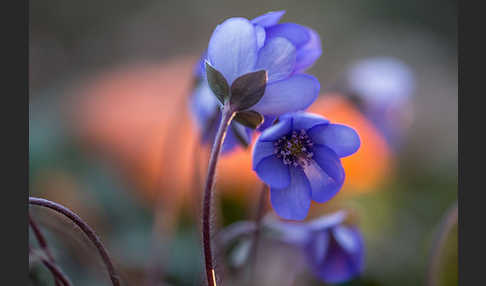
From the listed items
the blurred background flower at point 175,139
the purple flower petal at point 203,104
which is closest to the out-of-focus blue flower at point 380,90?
the blurred background flower at point 175,139

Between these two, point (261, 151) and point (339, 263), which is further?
point (339, 263)

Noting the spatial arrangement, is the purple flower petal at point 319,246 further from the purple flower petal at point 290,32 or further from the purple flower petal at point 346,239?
the purple flower petal at point 290,32

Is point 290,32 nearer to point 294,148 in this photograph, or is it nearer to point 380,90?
point 294,148

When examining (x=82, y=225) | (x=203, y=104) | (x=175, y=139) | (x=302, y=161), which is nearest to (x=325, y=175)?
(x=302, y=161)

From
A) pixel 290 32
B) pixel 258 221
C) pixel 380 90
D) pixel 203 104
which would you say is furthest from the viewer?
pixel 380 90

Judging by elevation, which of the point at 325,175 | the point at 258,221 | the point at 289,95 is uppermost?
the point at 289,95

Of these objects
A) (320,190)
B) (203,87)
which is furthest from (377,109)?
(320,190)

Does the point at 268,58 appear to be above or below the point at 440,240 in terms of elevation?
above

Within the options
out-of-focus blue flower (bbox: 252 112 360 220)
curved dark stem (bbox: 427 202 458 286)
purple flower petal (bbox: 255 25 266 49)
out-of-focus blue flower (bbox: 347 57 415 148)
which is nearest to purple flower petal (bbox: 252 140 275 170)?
out-of-focus blue flower (bbox: 252 112 360 220)
